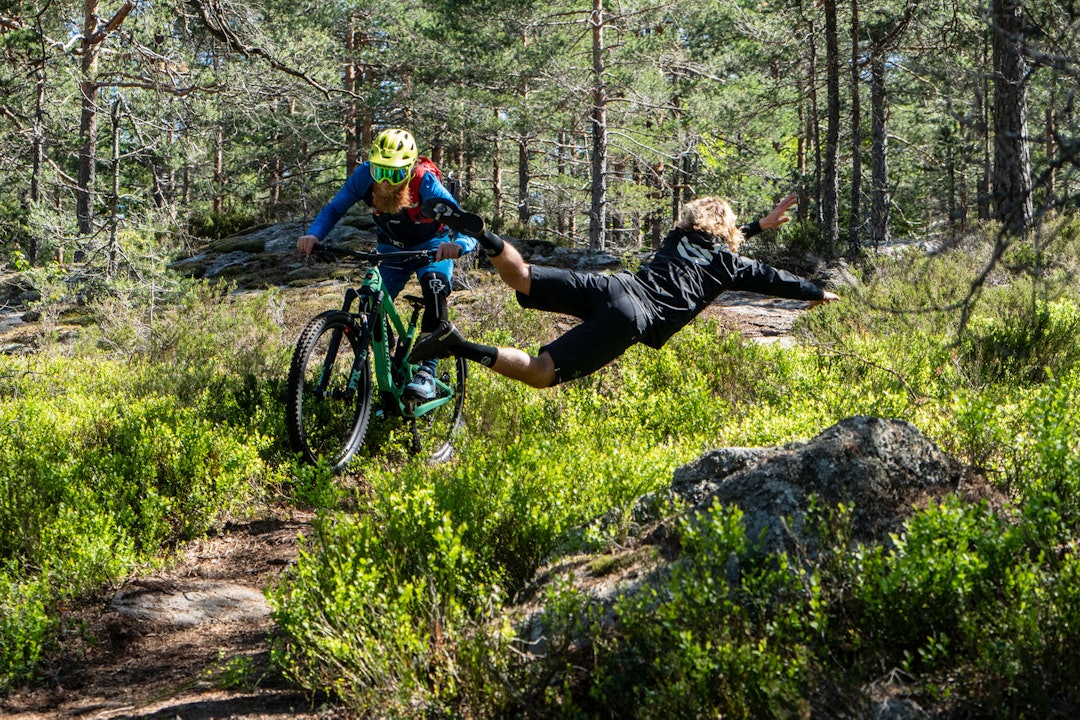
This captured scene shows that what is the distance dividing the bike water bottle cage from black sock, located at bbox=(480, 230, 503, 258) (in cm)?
108

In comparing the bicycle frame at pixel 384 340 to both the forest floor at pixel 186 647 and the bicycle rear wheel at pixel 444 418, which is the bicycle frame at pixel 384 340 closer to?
the bicycle rear wheel at pixel 444 418

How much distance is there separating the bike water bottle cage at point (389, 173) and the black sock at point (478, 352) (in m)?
1.29

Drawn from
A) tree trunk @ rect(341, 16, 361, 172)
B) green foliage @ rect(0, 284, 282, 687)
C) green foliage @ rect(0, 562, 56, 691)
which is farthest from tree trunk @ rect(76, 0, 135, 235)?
green foliage @ rect(0, 562, 56, 691)

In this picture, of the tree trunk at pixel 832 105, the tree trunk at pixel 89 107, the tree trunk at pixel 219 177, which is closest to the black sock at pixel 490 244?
the tree trunk at pixel 89 107

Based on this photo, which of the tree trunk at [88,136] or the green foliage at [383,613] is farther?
the tree trunk at [88,136]

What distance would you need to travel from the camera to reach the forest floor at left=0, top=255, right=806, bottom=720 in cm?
346

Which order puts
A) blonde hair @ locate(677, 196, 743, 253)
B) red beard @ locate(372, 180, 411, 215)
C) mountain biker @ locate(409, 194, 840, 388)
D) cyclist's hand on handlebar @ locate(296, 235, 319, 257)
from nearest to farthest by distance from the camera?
mountain biker @ locate(409, 194, 840, 388) < cyclist's hand on handlebar @ locate(296, 235, 319, 257) < blonde hair @ locate(677, 196, 743, 253) < red beard @ locate(372, 180, 411, 215)

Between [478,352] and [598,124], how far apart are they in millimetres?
15914

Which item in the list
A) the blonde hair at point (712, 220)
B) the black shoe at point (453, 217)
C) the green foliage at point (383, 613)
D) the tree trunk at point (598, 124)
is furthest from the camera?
the tree trunk at point (598, 124)

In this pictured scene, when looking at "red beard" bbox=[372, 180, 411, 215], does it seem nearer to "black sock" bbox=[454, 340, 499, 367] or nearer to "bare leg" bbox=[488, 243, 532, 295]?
"bare leg" bbox=[488, 243, 532, 295]

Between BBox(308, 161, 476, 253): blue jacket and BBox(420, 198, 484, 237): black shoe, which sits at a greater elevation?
BBox(308, 161, 476, 253): blue jacket

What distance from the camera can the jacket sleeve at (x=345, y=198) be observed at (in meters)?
6.16

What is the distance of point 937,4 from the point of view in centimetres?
1591

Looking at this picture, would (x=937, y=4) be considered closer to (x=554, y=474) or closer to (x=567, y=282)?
(x=567, y=282)
